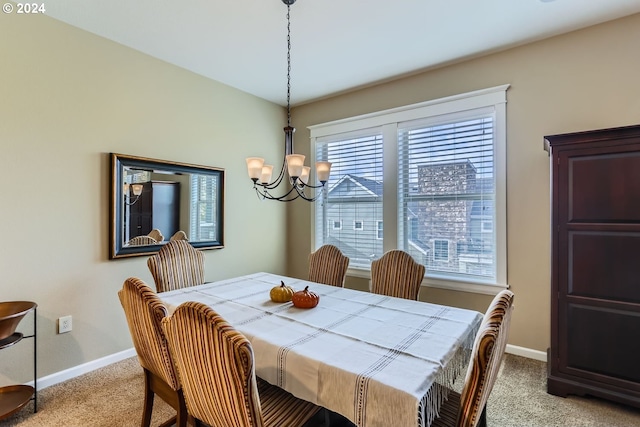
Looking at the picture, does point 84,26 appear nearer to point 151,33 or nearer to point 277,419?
point 151,33

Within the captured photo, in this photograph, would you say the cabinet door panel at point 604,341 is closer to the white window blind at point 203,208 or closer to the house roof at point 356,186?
the house roof at point 356,186

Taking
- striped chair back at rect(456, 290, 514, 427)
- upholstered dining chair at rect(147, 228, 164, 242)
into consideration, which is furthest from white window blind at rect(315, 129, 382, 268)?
striped chair back at rect(456, 290, 514, 427)

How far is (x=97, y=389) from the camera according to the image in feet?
7.68

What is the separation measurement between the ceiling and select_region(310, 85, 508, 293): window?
513 millimetres

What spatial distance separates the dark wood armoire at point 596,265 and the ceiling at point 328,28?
1.05 m

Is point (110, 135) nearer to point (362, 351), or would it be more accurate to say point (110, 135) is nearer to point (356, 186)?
point (356, 186)

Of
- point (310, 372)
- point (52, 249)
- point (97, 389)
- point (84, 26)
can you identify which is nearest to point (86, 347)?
point (97, 389)

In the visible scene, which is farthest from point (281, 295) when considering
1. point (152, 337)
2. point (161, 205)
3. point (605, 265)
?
point (605, 265)

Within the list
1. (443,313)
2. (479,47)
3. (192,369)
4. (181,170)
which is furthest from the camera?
(181,170)

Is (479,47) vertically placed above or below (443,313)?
above

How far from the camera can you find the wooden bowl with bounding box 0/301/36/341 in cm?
189

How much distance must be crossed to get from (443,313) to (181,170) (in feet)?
9.07

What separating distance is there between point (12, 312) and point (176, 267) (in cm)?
104

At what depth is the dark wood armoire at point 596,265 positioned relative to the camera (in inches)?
78.4
